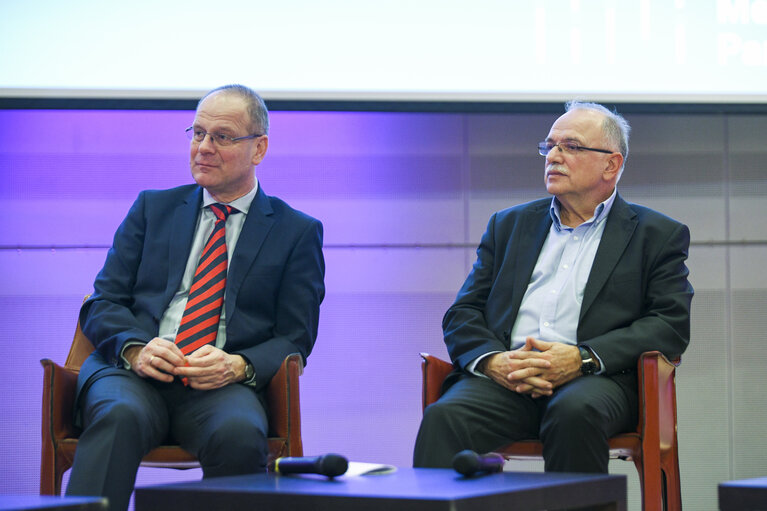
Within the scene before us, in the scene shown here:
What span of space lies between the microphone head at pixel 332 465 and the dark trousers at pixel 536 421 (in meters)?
0.75

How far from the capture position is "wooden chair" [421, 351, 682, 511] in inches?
100

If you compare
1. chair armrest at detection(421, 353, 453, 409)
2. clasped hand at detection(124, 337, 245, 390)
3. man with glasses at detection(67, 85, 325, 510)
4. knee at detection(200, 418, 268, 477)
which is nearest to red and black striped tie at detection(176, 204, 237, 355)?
man with glasses at detection(67, 85, 325, 510)

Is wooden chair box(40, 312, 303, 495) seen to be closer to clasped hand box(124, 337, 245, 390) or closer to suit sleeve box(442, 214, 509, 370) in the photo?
clasped hand box(124, 337, 245, 390)

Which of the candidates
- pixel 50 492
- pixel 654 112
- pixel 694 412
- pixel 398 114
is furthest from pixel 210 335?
pixel 694 412

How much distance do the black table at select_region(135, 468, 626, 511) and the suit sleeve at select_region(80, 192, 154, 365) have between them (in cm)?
89

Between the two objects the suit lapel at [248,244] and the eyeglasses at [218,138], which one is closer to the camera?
the suit lapel at [248,244]

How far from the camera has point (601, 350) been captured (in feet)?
8.74

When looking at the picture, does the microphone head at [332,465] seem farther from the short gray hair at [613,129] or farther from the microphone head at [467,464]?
the short gray hair at [613,129]

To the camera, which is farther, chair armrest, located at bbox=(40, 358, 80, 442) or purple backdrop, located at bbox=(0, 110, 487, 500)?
purple backdrop, located at bbox=(0, 110, 487, 500)

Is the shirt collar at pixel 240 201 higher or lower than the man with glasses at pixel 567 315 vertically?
higher

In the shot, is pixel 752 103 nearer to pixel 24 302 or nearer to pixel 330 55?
pixel 330 55

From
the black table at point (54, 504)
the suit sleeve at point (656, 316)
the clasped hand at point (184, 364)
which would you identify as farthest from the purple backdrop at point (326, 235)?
the black table at point (54, 504)

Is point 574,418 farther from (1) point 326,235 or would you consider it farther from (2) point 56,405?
(1) point 326,235

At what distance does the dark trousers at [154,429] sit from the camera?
2.28 metres
